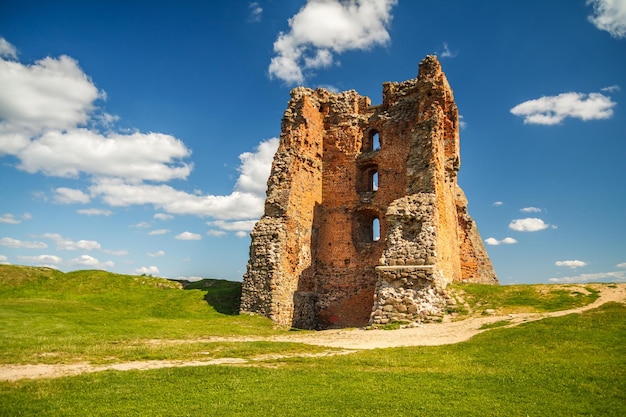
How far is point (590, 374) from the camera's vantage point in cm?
773

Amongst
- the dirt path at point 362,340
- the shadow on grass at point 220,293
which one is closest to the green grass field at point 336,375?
the dirt path at point 362,340

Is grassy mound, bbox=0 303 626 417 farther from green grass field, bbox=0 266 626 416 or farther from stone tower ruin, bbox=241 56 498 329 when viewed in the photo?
stone tower ruin, bbox=241 56 498 329

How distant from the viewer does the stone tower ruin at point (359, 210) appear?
18406 millimetres

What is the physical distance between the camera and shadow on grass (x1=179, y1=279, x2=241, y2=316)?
20.4 meters

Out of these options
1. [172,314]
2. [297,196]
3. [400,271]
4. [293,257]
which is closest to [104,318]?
[172,314]

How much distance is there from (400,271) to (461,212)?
26.5 feet

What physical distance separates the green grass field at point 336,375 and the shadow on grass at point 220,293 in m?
4.79

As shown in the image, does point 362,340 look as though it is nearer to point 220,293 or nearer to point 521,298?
point 521,298

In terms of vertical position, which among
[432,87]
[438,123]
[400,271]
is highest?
[432,87]

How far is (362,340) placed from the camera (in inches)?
519

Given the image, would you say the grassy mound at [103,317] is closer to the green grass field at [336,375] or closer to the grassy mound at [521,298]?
the green grass field at [336,375]

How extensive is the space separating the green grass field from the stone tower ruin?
429 centimetres

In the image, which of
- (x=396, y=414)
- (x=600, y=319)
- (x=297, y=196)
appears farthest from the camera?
(x=297, y=196)

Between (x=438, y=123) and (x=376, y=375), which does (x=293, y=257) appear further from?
(x=376, y=375)
